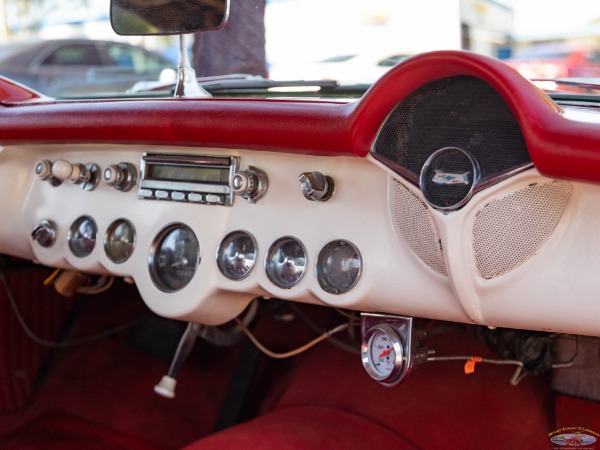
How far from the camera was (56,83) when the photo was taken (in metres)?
8.99

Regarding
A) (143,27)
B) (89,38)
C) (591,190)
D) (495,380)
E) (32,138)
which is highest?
(89,38)

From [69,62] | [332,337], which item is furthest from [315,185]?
[69,62]

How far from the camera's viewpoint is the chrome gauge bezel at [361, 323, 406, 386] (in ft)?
5.25

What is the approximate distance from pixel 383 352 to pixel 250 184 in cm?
44

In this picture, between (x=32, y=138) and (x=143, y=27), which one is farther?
(x=32, y=138)

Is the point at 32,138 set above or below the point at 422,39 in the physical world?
below

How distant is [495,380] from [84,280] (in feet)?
4.15

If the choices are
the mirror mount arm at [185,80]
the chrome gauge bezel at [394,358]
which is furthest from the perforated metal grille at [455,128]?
the mirror mount arm at [185,80]

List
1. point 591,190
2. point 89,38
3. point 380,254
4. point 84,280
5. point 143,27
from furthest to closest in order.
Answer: point 89,38 < point 84,280 < point 143,27 < point 380,254 < point 591,190

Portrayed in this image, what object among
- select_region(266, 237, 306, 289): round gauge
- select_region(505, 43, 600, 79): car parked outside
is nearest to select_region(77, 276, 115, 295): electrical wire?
select_region(266, 237, 306, 289): round gauge

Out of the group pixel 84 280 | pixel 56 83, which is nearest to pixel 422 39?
pixel 84 280

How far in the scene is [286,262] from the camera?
167 centimetres

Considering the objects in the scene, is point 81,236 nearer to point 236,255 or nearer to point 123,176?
point 123,176

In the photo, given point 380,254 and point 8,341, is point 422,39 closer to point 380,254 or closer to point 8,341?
point 8,341
